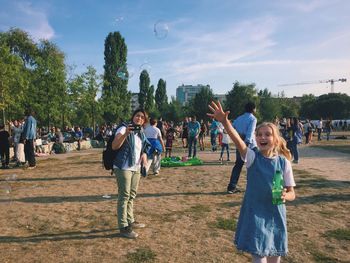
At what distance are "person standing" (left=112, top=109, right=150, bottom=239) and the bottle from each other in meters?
2.76

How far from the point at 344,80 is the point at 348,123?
471ft

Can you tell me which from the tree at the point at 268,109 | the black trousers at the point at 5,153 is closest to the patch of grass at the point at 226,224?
the black trousers at the point at 5,153

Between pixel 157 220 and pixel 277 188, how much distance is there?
13.5 ft

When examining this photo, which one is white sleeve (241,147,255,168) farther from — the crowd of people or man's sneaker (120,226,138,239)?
man's sneaker (120,226,138,239)

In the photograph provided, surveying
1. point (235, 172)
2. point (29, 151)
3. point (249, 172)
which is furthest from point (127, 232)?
point (29, 151)

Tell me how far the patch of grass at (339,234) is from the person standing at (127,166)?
323 cm

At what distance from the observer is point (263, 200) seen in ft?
11.6

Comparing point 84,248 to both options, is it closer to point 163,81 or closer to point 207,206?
point 207,206

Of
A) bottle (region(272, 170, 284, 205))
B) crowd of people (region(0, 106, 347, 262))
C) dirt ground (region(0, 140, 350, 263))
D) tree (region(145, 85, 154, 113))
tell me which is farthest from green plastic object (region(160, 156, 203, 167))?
tree (region(145, 85, 154, 113))

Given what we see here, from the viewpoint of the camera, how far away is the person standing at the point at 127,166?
232 inches

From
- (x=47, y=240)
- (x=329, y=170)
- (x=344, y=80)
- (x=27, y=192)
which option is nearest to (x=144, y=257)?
(x=47, y=240)

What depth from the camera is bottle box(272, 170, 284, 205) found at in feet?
11.4

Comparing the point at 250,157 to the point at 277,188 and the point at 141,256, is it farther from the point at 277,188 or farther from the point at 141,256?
the point at 141,256

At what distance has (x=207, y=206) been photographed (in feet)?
27.2
